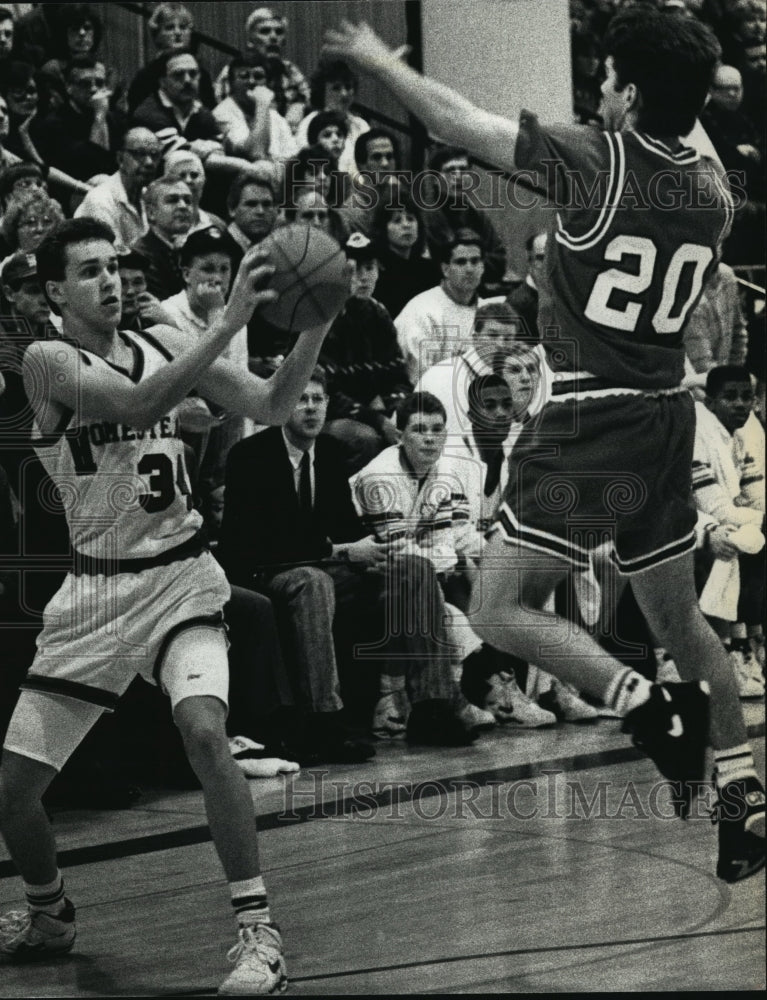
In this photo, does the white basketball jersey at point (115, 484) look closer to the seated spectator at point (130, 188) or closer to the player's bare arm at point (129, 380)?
the player's bare arm at point (129, 380)

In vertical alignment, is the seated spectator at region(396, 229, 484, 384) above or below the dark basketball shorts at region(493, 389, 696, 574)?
above

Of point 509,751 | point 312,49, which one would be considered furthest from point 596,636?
point 312,49

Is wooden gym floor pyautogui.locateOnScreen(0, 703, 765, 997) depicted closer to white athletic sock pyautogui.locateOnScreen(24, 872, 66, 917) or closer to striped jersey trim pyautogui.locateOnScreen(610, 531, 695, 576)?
white athletic sock pyautogui.locateOnScreen(24, 872, 66, 917)

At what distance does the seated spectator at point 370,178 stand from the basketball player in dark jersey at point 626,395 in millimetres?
2610

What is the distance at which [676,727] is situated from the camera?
392 cm

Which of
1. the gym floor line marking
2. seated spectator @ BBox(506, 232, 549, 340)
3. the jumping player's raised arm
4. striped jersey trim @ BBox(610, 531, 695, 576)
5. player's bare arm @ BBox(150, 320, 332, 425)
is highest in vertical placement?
the jumping player's raised arm

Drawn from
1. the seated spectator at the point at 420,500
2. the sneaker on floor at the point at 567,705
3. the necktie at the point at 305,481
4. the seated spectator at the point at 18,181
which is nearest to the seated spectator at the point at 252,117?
the seated spectator at the point at 18,181

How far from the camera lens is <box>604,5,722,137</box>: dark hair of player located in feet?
13.4

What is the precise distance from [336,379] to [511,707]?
177 cm

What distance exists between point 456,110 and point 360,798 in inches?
116

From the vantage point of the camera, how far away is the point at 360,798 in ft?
19.7

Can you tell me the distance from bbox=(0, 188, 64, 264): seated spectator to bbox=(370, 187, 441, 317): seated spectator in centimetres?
139

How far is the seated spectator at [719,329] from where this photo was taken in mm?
6105

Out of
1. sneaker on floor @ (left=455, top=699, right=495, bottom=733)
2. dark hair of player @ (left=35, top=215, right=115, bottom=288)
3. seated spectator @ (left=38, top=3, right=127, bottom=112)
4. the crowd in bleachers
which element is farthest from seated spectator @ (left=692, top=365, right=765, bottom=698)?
seated spectator @ (left=38, top=3, right=127, bottom=112)
